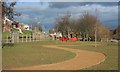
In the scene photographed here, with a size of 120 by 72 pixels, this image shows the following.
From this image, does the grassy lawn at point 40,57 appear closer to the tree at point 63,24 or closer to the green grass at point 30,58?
the green grass at point 30,58

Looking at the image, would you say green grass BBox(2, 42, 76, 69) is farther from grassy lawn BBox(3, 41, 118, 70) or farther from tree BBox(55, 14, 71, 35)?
tree BBox(55, 14, 71, 35)

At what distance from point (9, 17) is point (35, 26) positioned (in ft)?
245

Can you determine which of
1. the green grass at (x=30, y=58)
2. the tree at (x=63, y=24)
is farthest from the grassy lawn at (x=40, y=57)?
the tree at (x=63, y=24)

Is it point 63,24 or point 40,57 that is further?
point 63,24

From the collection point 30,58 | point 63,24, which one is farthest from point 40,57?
point 63,24

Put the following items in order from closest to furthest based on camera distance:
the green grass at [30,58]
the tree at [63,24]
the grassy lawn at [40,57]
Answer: the grassy lawn at [40,57] → the green grass at [30,58] → the tree at [63,24]

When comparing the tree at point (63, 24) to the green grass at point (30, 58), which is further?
the tree at point (63, 24)

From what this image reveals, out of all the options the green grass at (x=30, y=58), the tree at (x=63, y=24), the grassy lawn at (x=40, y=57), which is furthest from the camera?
the tree at (x=63, y=24)


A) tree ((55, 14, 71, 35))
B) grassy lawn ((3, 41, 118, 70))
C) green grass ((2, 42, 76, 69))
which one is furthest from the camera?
tree ((55, 14, 71, 35))

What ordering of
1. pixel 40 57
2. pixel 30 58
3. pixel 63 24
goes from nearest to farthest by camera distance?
1. pixel 30 58
2. pixel 40 57
3. pixel 63 24

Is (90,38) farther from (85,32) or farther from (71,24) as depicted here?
(71,24)

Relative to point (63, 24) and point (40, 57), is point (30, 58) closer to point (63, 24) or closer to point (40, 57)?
point (40, 57)

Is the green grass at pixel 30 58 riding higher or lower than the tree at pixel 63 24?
lower

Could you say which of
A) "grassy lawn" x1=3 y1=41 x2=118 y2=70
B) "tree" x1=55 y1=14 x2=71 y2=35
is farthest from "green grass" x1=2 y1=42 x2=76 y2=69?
"tree" x1=55 y1=14 x2=71 y2=35
